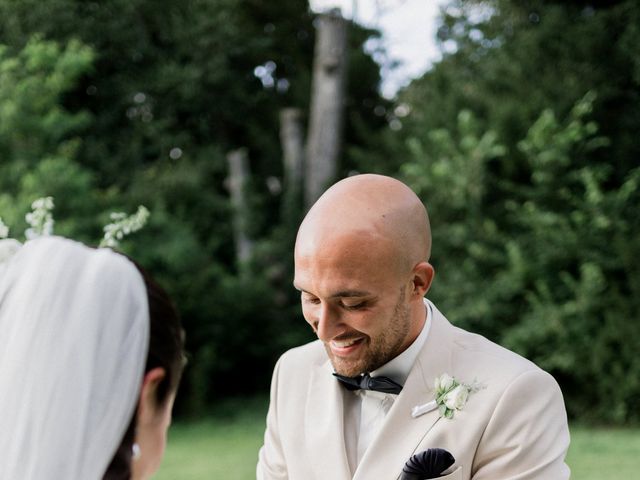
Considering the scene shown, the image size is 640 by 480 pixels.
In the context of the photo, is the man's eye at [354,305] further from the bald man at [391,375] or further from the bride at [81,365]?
the bride at [81,365]

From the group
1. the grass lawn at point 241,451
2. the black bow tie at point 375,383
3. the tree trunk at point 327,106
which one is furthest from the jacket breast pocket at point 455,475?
the tree trunk at point 327,106

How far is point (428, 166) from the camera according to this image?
44.1 ft

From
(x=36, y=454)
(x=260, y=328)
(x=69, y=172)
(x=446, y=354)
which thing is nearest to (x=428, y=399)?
(x=446, y=354)

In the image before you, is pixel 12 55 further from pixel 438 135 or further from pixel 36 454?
pixel 36 454

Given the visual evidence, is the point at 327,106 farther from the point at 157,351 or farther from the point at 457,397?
the point at 157,351

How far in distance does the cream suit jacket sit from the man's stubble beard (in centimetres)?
10

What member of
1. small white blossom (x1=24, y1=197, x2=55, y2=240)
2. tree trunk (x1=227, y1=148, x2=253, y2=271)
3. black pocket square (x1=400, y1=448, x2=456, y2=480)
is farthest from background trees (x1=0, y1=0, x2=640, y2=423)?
black pocket square (x1=400, y1=448, x2=456, y2=480)

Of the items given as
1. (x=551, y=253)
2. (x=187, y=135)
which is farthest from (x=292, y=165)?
(x=551, y=253)

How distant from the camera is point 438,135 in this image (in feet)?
42.1

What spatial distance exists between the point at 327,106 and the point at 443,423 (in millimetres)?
13544

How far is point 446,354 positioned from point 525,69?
1075 cm

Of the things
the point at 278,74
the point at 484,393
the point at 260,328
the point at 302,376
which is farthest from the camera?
the point at 278,74

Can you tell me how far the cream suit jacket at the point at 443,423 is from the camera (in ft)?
8.91

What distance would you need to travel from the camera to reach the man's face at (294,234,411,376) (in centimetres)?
269
